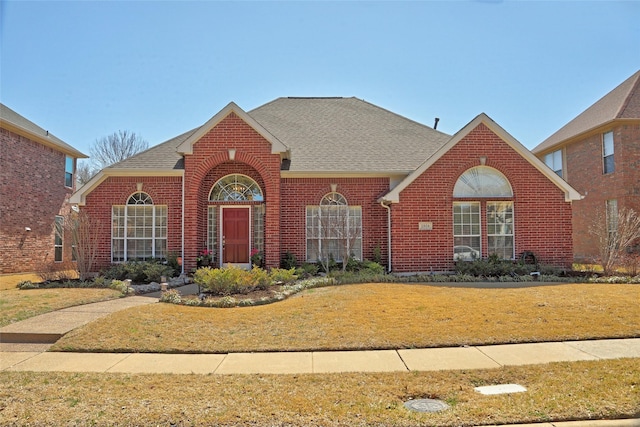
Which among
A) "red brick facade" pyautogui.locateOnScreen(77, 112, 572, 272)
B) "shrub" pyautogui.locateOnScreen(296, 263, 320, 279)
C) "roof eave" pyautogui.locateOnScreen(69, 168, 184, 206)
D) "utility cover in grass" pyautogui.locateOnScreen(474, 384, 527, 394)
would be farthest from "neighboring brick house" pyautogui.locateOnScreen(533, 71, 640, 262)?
"roof eave" pyautogui.locateOnScreen(69, 168, 184, 206)

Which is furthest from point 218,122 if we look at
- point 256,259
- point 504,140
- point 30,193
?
point 30,193

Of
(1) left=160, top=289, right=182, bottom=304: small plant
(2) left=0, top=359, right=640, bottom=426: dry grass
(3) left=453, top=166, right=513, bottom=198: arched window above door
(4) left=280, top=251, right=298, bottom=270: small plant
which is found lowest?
(2) left=0, top=359, right=640, bottom=426: dry grass

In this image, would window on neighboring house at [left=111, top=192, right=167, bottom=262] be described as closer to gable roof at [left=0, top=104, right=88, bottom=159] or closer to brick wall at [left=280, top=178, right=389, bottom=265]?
brick wall at [left=280, top=178, right=389, bottom=265]

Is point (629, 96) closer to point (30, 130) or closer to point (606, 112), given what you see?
point (606, 112)

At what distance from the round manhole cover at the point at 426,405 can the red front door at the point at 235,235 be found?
12.5m

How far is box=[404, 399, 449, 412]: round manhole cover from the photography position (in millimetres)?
4941

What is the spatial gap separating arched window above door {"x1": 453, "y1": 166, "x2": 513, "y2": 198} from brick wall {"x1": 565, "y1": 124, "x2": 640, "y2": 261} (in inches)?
184

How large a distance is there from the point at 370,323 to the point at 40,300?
8.34m

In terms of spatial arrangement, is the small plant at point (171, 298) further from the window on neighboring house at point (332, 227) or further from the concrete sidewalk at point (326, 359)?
the window on neighboring house at point (332, 227)

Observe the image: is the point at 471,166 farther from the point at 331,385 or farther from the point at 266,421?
the point at 266,421

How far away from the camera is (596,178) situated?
21.5 metres

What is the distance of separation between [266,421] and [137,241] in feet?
46.0

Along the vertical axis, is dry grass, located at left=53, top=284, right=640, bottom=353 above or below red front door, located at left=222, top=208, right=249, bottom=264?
below

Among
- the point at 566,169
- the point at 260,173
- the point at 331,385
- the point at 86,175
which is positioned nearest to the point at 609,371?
the point at 331,385
